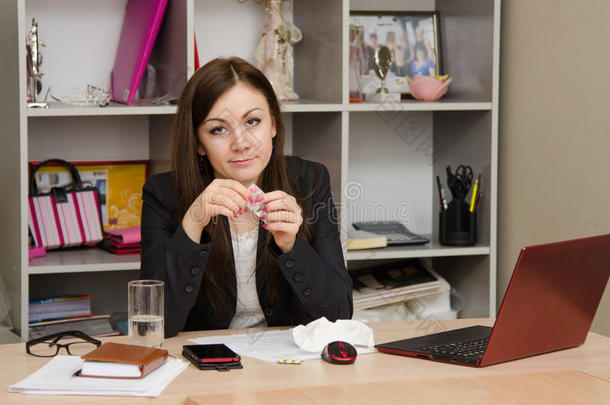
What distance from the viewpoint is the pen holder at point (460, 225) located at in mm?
2646

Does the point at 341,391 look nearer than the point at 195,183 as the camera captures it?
Yes

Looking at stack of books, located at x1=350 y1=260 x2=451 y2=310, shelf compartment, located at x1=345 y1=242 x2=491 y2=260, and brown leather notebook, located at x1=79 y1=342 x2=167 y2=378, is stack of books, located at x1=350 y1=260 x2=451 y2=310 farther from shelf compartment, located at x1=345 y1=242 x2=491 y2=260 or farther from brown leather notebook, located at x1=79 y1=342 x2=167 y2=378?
brown leather notebook, located at x1=79 y1=342 x2=167 y2=378

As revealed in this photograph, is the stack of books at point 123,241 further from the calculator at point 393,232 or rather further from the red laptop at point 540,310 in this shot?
the red laptop at point 540,310

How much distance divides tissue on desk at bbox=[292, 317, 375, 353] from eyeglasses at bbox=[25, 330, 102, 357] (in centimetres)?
38

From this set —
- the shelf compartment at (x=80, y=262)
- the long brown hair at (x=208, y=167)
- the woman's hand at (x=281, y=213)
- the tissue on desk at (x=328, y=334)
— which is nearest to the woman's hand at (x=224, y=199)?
the woman's hand at (x=281, y=213)

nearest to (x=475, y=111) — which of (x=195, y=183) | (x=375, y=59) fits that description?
(x=375, y=59)

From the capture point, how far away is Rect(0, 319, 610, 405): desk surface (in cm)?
116

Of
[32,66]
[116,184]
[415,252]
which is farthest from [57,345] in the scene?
[415,252]

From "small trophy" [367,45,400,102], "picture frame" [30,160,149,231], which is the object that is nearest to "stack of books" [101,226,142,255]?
"picture frame" [30,160,149,231]

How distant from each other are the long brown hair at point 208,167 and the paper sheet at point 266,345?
0.23m

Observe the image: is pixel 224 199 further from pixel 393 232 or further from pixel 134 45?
pixel 393 232

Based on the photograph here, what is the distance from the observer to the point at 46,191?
2537 millimetres

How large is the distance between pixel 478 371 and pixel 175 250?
687mm

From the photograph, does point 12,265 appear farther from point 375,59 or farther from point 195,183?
point 375,59
